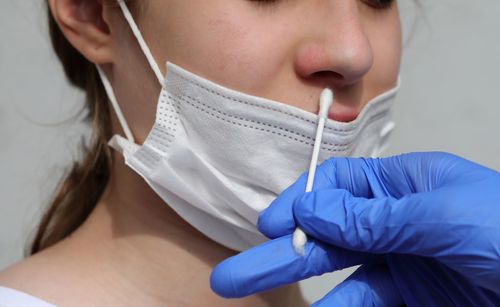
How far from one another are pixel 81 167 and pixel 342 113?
573mm

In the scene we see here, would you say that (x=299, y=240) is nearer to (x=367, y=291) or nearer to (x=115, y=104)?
(x=367, y=291)

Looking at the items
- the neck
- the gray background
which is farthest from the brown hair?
the gray background

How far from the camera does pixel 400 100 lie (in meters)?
1.83

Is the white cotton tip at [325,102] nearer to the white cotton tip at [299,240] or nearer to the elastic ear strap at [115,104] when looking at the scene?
the white cotton tip at [299,240]

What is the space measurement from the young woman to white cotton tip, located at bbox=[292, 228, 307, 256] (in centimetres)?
17

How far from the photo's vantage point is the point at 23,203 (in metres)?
1.75

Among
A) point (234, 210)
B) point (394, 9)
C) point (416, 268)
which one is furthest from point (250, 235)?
point (394, 9)

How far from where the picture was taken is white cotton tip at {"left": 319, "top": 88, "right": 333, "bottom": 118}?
2.95ft

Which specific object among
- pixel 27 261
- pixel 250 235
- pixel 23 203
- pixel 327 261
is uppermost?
pixel 327 261

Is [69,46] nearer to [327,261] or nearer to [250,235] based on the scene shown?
[250,235]

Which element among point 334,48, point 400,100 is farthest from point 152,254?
point 400,100

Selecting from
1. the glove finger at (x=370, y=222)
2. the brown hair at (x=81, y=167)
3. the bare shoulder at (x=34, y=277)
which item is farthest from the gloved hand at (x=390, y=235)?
the brown hair at (x=81, y=167)

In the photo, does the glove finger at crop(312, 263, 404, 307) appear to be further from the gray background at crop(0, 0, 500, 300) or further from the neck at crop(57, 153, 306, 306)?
the gray background at crop(0, 0, 500, 300)

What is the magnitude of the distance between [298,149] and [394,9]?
1.11 feet
